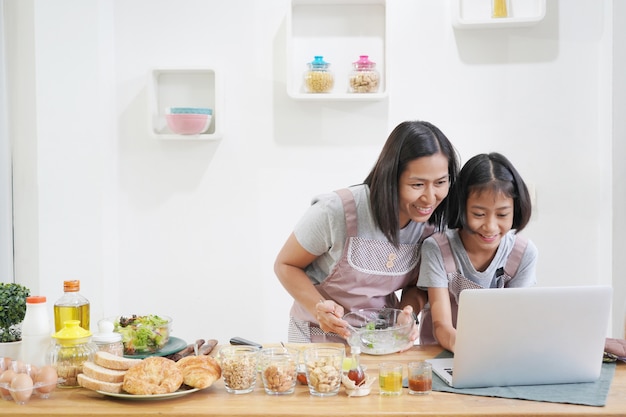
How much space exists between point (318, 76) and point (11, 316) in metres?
1.75

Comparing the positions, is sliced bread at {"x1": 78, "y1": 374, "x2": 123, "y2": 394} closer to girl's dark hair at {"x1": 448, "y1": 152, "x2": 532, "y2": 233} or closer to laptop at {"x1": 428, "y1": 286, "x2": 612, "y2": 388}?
laptop at {"x1": 428, "y1": 286, "x2": 612, "y2": 388}

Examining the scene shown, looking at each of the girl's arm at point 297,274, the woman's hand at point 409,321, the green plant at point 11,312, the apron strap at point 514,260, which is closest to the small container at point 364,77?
the girl's arm at point 297,274

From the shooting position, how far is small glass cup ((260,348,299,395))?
63.9 inches

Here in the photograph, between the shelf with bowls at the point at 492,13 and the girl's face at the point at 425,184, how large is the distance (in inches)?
48.7

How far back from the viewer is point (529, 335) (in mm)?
1657

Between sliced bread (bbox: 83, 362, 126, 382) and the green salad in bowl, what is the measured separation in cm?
27

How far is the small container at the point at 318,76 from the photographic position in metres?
3.11

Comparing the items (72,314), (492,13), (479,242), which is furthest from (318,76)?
(72,314)

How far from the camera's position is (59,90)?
10.2 feet

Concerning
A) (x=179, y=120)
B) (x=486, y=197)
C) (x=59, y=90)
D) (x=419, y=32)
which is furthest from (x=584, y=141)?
(x=59, y=90)

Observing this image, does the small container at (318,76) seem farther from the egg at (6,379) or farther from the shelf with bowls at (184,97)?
the egg at (6,379)

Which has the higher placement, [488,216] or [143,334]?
[488,216]

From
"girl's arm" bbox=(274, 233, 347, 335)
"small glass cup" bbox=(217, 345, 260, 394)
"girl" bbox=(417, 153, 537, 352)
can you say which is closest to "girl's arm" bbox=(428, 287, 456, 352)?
"girl" bbox=(417, 153, 537, 352)

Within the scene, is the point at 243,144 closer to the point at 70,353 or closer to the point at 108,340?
the point at 108,340
